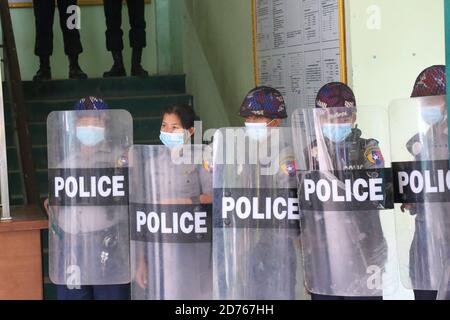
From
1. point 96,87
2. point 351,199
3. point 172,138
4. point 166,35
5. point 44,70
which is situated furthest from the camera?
point 166,35

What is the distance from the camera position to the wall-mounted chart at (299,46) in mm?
4328

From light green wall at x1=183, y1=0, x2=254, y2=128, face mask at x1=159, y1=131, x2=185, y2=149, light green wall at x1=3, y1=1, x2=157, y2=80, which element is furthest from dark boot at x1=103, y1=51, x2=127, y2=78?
face mask at x1=159, y1=131, x2=185, y2=149

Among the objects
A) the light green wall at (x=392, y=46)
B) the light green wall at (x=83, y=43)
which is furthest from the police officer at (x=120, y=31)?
the light green wall at (x=392, y=46)

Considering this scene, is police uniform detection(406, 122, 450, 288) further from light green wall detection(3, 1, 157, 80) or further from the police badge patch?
A: light green wall detection(3, 1, 157, 80)

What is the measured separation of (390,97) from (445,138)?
4.49ft

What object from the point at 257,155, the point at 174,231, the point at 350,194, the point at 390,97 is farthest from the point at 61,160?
the point at 390,97

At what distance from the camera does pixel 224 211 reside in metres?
2.86

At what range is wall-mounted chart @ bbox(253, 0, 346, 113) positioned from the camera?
14.2 feet

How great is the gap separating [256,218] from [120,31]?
429 centimetres

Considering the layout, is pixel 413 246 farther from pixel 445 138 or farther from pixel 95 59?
pixel 95 59

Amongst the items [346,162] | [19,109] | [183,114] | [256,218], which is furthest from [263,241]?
[19,109]

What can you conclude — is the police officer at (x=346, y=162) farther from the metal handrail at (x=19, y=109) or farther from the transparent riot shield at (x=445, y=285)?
the metal handrail at (x=19, y=109)

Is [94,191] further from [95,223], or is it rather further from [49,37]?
[49,37]

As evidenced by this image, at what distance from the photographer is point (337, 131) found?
2.78 metres
